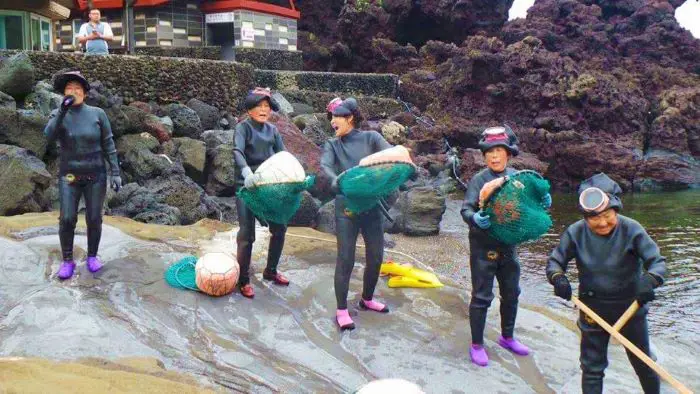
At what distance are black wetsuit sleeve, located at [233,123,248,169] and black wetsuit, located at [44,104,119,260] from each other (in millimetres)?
1299

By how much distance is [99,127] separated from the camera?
5926 millimetres

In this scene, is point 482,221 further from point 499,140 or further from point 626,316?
point 626,316

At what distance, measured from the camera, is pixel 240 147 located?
595 cm

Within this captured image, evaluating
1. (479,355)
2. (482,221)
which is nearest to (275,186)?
(482,221)

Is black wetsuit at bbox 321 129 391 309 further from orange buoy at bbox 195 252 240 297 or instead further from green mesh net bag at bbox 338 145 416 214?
orange buoy at bbox 195 252 240 297

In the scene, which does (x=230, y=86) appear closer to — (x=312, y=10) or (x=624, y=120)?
(x=624, y=120)

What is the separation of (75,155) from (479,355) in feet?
13.4

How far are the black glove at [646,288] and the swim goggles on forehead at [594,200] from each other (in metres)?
0.50

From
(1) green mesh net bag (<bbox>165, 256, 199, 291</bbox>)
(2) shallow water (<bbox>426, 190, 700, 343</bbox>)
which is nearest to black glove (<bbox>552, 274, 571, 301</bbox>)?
(2) shallow water (<bbox>426, 190, 700, 343</bbox>)

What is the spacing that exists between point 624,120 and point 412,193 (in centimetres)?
1512

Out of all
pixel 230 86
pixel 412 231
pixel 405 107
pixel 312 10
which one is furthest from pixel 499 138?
pixel 312 10

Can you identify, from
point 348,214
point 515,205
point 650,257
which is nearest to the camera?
point 650,257

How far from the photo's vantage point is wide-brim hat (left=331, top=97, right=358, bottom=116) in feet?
18.4

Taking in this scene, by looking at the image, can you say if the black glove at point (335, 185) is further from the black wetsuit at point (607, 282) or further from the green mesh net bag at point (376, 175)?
the black wetsuit at point (607, 282)
